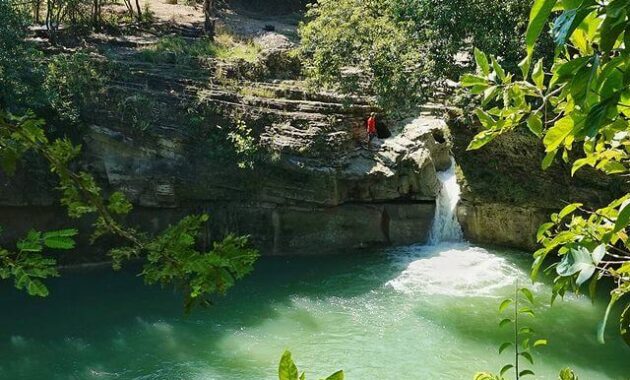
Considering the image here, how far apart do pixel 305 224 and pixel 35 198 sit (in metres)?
5.68

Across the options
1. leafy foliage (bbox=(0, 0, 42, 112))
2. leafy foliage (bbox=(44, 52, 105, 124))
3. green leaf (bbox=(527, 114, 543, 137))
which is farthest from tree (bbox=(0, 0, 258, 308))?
leafy foliage (bbox=(44, 52, 105, 124))

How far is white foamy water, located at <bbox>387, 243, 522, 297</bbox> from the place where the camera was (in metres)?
10.9

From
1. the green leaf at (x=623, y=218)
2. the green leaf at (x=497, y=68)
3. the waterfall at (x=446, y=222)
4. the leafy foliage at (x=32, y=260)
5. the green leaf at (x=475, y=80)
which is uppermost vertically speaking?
the green leaf at (x=497, y=68)

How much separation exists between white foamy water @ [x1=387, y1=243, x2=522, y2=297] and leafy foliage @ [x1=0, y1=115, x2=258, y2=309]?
9.39 m

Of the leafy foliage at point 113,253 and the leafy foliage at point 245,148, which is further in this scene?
the leafy foliage at point 245,148

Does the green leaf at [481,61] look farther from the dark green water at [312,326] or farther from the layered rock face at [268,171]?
the layered rock face at [268,171]

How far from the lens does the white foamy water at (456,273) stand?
10.9 metres

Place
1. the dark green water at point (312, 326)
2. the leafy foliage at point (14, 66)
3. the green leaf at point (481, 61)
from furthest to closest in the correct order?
1. the leafy foliage at point (14, 66)
2. the dark green water at point (312, 326)
3. the green leaf at point (481, 61)

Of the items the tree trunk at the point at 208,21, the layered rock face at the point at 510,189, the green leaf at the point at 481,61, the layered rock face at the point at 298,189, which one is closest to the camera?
the green leaf at the point at 481,61

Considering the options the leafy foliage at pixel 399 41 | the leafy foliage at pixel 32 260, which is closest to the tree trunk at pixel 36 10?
the leafy foliage at pixel 399 41

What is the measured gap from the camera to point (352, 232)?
42.8 feet

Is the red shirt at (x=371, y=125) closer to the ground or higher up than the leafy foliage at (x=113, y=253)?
closer to the ground

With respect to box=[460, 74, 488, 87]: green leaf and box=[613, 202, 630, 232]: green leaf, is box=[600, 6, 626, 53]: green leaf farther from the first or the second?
box=[460, 74, 488, 87]: green leaf

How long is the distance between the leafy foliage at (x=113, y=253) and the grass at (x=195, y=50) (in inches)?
520
